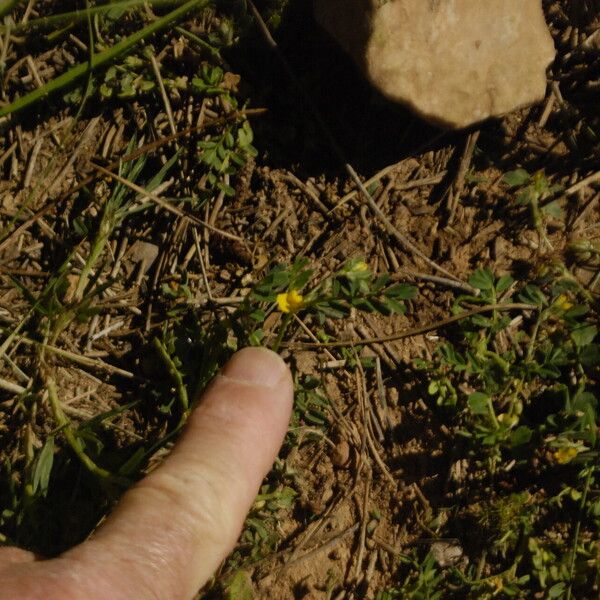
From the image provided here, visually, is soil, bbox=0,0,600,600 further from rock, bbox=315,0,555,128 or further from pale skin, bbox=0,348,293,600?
pale skin, bbox=0,348,293,600

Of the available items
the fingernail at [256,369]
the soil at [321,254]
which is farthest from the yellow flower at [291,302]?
the soil at [321,254]

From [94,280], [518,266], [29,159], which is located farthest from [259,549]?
[29,159]

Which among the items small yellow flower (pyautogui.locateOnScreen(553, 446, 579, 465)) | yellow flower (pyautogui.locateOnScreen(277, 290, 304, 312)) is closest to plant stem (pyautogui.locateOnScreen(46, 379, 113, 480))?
yellow flower (pyautogui.locateOnScreen(277, 290, 304, 312))

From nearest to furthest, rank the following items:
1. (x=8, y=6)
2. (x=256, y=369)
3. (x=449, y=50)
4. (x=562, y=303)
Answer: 1. (x=256, y=369)
2. (x=8, y=6)
3. (x=449, y=50)
4. (x=562, y=303)

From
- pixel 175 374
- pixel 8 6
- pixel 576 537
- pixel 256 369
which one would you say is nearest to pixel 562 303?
pixel 576 537

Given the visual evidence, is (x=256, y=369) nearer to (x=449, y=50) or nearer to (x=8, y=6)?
(x=449, y=50)

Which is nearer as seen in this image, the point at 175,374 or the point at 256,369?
the point at 256,369

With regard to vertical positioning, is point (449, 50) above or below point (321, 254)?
above
